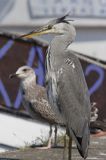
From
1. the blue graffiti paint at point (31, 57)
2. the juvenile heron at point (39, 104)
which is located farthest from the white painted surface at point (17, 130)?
the juvenile heron at point (39, 104)

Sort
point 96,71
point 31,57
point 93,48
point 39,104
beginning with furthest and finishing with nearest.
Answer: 1. point 93,48
2. point 96,71
3. point 31,57
4. point 39,104

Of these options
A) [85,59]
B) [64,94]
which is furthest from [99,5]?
[64,94]

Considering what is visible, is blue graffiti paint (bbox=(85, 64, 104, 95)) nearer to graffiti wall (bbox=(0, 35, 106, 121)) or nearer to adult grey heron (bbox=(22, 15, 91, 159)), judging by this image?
graffiti wall (bbox=(0, 35, 106, 121))

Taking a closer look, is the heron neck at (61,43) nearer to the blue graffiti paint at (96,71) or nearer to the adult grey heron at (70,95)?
the adult grey heron at (70,95)

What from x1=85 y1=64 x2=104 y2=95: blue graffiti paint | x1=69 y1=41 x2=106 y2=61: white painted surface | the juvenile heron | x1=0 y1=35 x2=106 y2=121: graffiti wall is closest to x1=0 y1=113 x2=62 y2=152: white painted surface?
x1=0 y1=35 x2=106 y2=121: graffiti wall

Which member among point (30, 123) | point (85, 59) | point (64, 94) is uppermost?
point (64, 94)

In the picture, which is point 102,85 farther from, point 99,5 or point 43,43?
point 99,5

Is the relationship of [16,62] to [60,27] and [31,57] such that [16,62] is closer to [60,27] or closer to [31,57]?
[31,57]

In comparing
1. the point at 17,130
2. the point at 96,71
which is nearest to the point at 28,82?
the point at 17,130

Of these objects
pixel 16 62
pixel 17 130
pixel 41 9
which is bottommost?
pixel 17 130

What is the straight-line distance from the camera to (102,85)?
1652cm

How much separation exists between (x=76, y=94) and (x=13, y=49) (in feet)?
22.5

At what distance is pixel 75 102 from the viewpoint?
9.39 metres

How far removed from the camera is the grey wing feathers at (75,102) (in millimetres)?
9359
